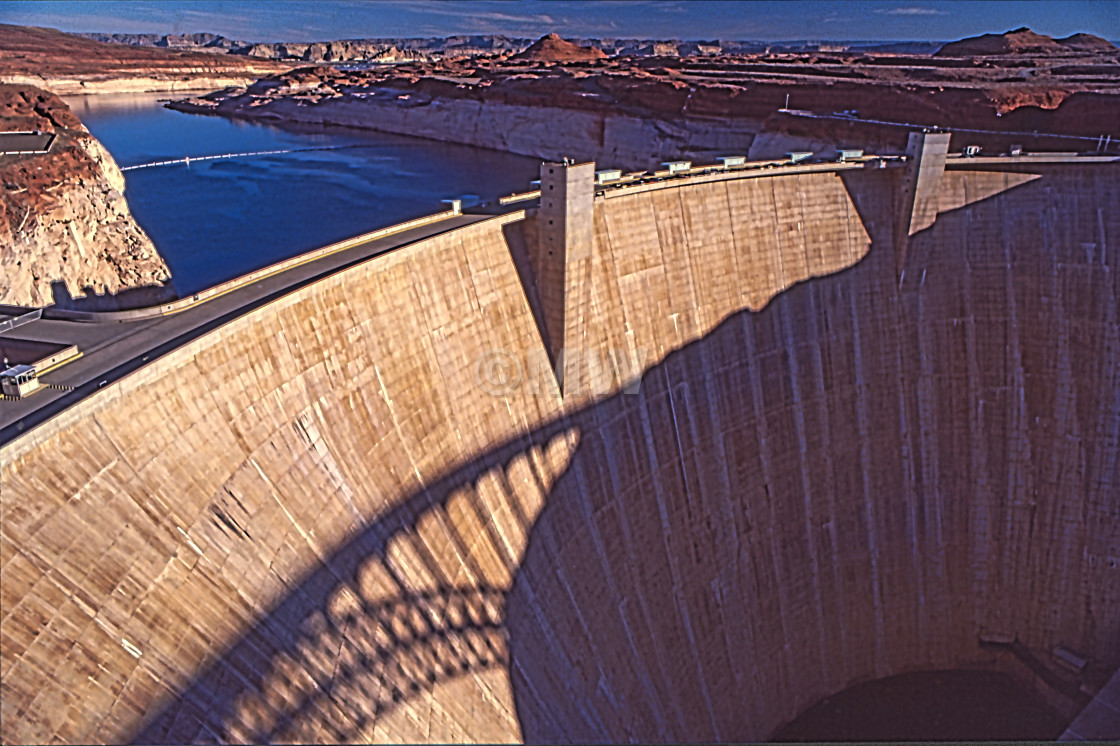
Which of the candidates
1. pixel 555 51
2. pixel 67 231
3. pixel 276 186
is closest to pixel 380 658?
pixel 67 231

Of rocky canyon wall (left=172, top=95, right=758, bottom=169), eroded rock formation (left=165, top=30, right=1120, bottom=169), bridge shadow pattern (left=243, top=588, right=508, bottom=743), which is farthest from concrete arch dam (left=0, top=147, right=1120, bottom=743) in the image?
rocky canyon wall (left=172, top=95, right=758, bottom=169)

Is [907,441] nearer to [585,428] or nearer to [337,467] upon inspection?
[585,428]

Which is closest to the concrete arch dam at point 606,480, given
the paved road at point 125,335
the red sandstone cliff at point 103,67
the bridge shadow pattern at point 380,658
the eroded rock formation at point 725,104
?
the bridge shadow pattern at point 380,658

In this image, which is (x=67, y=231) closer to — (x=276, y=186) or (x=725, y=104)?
(x=276, y=186)

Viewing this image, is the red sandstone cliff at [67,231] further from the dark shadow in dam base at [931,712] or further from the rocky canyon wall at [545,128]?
the rocky canyon wall at [545,128]

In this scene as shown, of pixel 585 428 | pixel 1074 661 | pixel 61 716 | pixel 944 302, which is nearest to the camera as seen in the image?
pixel 61 716

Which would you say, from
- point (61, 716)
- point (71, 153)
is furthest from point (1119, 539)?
point (71, 153)

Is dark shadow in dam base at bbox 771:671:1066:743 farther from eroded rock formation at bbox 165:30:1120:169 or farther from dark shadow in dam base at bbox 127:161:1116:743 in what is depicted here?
eroded rock formation at bbox 165:30:1120:169

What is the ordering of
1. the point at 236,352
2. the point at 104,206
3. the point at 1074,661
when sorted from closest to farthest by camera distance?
the point at 236,352, the point at 1074,661, the point at 104,206
